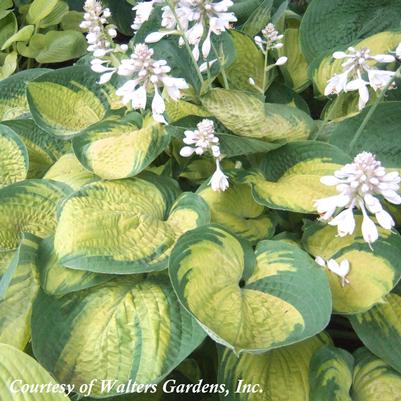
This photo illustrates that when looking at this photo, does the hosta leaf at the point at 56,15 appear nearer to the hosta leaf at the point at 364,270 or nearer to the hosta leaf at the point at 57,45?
the hosta leaf at the point at 57,45

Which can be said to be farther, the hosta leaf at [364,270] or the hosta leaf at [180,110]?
the hosta leaf at [180,110]

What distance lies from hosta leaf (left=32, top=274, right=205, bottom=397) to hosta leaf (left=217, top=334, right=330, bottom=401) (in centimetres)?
→ 10

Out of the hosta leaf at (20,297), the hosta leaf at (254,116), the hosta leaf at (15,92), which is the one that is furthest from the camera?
the hosta leaf at (15,92)

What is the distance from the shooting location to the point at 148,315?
0.95 meters

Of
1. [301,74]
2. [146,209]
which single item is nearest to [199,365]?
[146,209]

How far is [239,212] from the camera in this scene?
45.7 inches

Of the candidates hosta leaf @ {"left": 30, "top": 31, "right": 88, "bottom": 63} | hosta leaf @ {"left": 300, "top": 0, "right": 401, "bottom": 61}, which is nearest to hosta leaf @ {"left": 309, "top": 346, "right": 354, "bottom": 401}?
hosta leaf @ {"left": 300, "top": 0, "right": 401, "bottom": 61}

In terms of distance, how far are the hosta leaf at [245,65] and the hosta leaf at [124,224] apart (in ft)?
1.40

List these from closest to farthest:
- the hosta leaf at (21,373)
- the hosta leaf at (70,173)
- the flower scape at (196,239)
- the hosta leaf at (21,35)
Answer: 1. the hosta leaf at (21,373)
2. the flower scape at (196,239)
3. the hosta leaf at (70,173)
4. the hosta leaf at (21,35)

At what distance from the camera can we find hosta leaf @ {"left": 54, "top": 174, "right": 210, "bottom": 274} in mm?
945

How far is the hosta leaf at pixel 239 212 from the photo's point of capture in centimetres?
112

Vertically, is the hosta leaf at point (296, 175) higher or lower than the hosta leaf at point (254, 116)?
lower

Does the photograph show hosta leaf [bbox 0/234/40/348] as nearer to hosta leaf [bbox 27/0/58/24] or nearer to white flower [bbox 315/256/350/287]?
white flower [bbox 315/256/350/287]

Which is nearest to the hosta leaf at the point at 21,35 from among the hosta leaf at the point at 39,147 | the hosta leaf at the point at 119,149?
the hosta leaf at the point at 39,147
